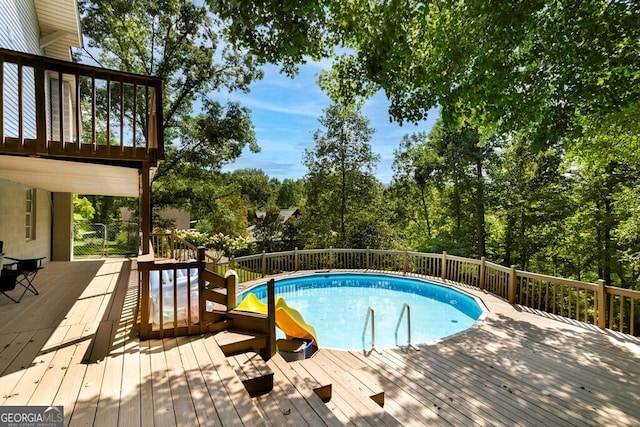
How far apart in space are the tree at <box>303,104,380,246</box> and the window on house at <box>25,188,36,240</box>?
11075 millimetres

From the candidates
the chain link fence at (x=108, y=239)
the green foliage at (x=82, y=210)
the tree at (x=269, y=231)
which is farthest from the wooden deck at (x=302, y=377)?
the green foliage at (x=82, y=210)

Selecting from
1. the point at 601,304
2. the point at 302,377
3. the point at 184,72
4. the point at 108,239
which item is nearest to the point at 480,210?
the point at 601,304

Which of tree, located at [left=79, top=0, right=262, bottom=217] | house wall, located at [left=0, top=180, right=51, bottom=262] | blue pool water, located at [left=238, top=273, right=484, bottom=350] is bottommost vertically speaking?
blue pool water, located at [left=238, top=273, right=484, bottom=350]

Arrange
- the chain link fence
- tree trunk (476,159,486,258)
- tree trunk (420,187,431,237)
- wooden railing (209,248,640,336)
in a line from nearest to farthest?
1. wooden railing (209,248,640,336)
2. the chain link fence
3. tree trunk (476,159,486,258)
4. tree trunk (420,187,431,237)

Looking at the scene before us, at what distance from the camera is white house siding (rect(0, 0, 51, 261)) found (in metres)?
5.75

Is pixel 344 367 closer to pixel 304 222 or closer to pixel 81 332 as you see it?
pixel 81 332

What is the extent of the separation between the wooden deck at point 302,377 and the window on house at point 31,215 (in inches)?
133

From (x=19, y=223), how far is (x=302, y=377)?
763cm

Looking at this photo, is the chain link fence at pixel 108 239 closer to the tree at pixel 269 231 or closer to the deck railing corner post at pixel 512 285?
the tree at pixel 269 231

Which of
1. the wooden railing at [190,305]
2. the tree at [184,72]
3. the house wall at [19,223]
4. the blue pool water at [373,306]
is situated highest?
the tree at [184,72]

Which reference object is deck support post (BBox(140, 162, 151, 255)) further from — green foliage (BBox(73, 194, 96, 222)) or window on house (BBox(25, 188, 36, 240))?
green foliage (BBox(73, 194, 96, 222))

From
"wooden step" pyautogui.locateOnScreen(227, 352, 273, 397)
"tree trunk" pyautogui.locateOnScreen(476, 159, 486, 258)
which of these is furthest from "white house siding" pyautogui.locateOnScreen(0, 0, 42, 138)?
"tree trunk" pyautogui.locateOnScreen(476, 159, 486, 258)

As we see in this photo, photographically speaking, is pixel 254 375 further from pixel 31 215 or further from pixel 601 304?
pixel 31 215

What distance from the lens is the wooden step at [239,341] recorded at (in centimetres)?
360
